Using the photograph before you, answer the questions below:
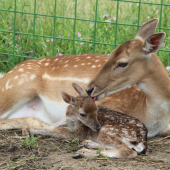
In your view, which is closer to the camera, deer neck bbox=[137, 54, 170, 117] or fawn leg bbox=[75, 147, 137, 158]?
fawn leg bbox=[75, 147, 137, 158]

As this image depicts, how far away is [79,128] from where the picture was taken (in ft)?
16.3

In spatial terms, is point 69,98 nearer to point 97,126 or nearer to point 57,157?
point 97,126

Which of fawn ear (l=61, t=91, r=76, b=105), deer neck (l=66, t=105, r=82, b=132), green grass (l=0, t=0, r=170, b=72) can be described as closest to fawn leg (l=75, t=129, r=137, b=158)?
deer neck (l=66, t=105, r=82, b=132)

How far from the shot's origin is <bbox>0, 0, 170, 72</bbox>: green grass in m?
7.55

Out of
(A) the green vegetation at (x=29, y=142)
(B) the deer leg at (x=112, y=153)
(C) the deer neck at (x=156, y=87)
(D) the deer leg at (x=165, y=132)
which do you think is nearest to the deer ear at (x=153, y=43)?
(C) the deer neck at (x=156, y=87)

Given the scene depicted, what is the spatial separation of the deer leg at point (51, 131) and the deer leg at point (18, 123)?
329 millimetres

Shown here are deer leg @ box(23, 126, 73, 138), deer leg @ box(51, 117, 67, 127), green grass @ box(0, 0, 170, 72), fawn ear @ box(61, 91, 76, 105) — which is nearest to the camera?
fawn ear @ box(61, 91, 76, 105)

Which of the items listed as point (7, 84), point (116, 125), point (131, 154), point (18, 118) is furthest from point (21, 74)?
point (131, 154)

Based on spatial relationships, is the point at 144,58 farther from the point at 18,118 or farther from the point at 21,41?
the point at 21,41

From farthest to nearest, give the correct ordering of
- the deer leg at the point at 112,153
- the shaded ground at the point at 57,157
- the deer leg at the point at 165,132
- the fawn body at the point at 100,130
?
the deer leg at the point at 165,132
the fawn body at the point at 100,130
the deer leg at the point at 112,153
the shaded ground at the point at 57,157

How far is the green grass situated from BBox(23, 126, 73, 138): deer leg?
7.25 ft

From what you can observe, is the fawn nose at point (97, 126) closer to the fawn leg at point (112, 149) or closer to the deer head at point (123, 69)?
the fawn leg at point (112, 149)

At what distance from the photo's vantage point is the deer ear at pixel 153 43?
4.48 m

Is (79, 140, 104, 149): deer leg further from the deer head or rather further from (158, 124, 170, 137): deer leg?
(158, 124, 170, 137): deer leg
